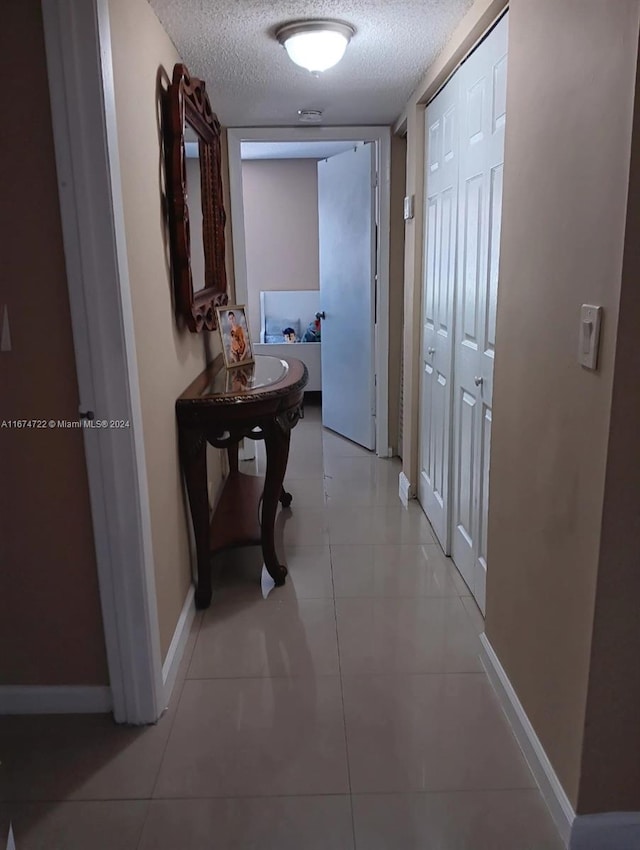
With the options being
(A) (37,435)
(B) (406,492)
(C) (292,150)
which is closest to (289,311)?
(C) (292,150)

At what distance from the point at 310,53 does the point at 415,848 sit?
243 cm

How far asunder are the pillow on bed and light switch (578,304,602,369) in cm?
469

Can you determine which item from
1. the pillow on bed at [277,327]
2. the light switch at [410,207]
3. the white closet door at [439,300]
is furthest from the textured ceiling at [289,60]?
the pillow on bed at [277,327]

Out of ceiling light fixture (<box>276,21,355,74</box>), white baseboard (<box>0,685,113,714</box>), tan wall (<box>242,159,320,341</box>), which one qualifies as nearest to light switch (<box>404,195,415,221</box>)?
ceiling light fixture (<box>276,21,355,74</box>)

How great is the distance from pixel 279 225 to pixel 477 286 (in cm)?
417

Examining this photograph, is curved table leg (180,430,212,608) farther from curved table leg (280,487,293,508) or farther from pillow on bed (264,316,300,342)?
pillow on bed (264,316,300,342)

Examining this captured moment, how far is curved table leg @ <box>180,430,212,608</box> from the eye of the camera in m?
2.26

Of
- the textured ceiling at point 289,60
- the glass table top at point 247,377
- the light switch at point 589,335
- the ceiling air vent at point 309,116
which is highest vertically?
the ceiling air vent at point 309,116

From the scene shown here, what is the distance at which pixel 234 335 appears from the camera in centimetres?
286

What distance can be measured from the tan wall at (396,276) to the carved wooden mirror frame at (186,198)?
122 centimetres

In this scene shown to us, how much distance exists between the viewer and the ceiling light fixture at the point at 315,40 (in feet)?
7.20

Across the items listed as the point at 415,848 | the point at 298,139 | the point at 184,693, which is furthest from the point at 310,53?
the point at 415,848

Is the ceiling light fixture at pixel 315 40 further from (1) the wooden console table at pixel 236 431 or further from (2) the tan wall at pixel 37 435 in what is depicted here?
(1) the wooden console table at pixel 236 431

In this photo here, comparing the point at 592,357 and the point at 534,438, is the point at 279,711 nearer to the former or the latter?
the point at 534,438
